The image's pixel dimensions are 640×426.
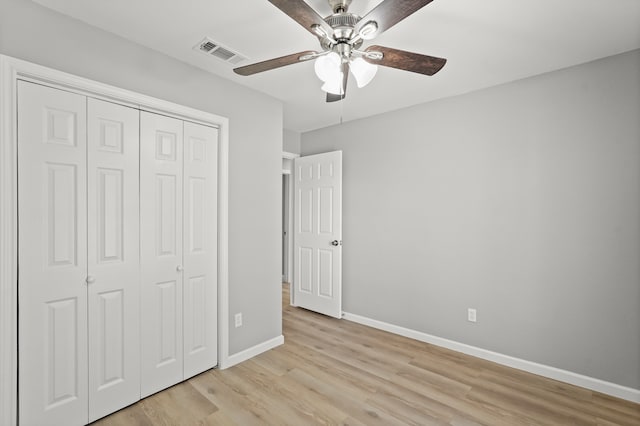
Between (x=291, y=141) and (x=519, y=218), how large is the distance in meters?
2.91

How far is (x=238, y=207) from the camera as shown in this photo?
9.11 ft

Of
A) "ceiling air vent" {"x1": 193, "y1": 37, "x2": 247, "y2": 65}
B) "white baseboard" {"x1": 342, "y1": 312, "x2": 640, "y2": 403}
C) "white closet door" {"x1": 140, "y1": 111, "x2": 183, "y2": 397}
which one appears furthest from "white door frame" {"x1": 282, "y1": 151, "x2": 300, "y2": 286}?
"white closet door" {"x1": 140, "y1": 111, "x2": 183, "y2": 397}

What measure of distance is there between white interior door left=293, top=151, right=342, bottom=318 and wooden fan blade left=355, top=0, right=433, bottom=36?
246cm

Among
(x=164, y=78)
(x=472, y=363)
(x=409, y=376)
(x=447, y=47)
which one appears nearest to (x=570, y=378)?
(x=472, y=363)

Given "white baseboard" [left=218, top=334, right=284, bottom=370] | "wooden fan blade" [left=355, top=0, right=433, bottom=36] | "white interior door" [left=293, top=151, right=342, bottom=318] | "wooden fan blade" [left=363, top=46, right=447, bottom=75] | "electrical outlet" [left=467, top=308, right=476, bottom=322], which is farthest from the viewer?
"white interior door" [left=293, top=151, right=342, bottom=318]

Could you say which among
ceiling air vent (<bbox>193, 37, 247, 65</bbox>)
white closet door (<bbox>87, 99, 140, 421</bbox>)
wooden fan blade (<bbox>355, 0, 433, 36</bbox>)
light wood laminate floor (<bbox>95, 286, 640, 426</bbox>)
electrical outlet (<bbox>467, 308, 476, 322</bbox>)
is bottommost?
light wood laminate floor (<bbox>95, 286, 640, 426</bbox>)

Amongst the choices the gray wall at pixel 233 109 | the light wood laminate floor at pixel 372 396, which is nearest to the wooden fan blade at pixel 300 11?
the gray wall at pixel 233 109

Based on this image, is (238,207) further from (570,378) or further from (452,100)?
(570,378)

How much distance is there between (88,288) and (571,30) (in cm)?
348

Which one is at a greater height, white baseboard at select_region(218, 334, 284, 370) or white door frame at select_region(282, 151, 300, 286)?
white door frame at select_region(282, 151, 300, 286)

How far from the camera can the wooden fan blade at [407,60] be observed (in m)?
1.54

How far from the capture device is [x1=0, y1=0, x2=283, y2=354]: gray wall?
175 cm

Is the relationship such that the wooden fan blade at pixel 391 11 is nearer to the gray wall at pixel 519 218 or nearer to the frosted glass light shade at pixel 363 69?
the frosted glass light shade at pixel 363 69

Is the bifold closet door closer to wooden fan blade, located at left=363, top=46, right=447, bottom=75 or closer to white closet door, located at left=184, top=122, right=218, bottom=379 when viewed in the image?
white closet door, located at left=184, top=122, right=218, bottom=379
